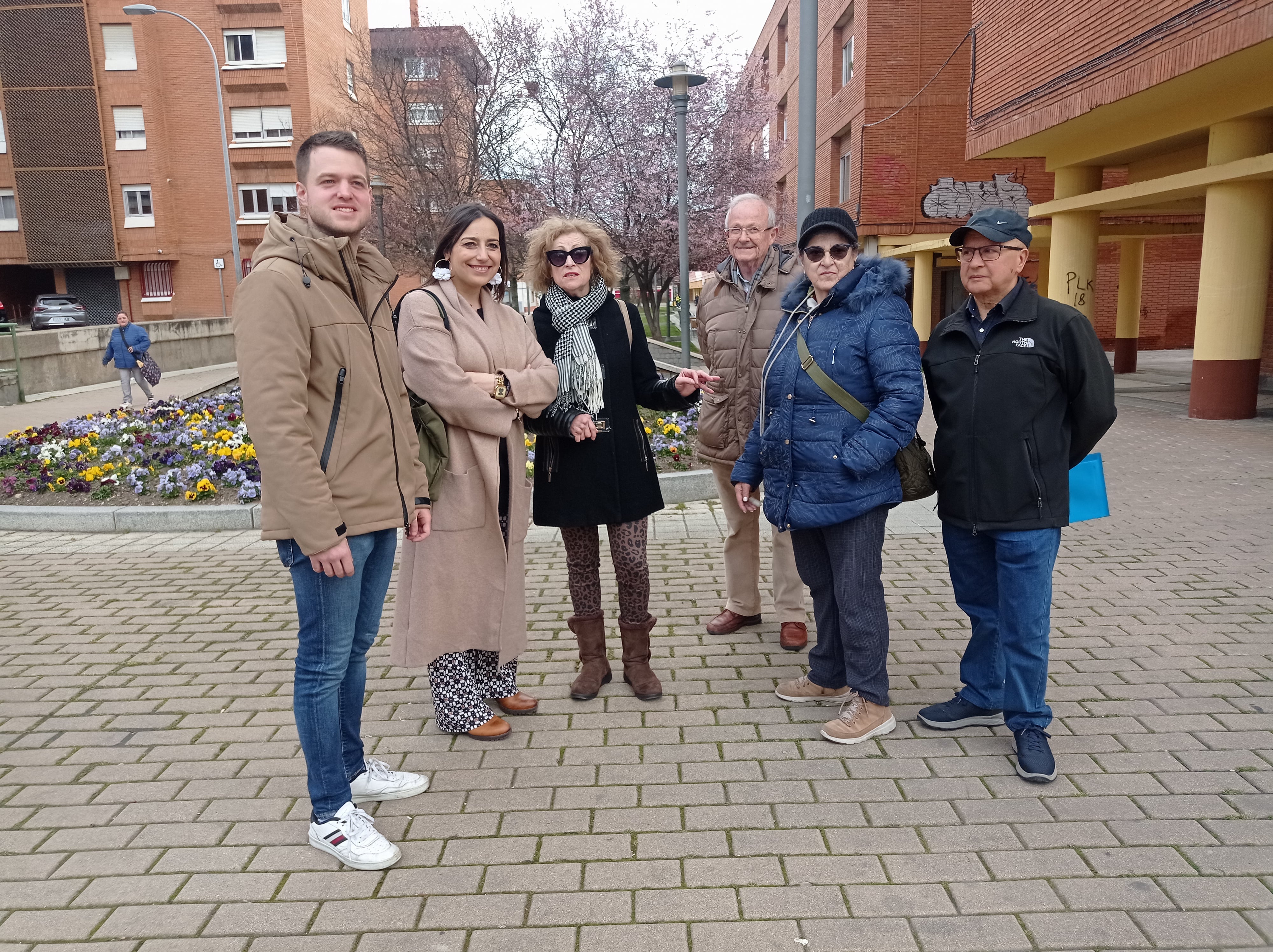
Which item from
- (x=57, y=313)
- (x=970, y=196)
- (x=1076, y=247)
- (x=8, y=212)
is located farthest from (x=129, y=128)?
(x=1076, y=247)

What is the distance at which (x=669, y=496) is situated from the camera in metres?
8.10

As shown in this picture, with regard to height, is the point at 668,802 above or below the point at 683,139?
below

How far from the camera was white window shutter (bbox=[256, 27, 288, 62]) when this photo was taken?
3884cm

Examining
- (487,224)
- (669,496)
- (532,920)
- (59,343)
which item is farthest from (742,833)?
(59,343)

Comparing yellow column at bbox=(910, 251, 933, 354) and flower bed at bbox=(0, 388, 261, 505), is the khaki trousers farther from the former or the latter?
yellow column at bbox=(910, 251, 933, 354)

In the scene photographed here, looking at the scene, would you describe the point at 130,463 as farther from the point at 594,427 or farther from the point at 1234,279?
the point at 1234,279

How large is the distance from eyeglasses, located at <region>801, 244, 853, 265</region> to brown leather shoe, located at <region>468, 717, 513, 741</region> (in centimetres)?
227

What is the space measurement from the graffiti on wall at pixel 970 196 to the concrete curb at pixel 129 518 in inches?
712

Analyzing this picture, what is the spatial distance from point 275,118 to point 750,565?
41.3 metres

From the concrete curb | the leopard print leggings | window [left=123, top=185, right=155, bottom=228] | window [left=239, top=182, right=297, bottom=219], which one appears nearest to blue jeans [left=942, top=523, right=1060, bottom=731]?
the leopard print leggings

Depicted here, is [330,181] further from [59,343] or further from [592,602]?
[59,343]

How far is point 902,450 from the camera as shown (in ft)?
12.1

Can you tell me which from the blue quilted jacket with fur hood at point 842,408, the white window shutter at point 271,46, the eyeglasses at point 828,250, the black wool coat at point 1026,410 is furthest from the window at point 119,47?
the black wool coat at point 1026,410

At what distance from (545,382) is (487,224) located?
2.17 ft
